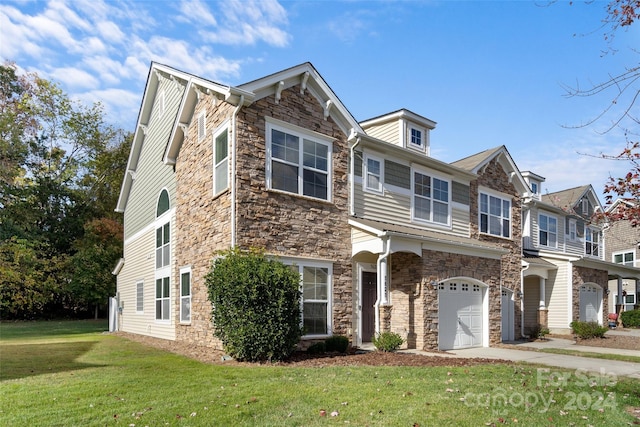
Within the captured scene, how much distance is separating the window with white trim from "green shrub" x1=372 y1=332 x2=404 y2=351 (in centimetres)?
441

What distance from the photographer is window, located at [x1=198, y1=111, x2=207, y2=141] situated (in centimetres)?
1373

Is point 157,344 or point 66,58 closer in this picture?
point 157,344

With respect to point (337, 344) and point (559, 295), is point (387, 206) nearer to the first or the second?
point (337, 344)

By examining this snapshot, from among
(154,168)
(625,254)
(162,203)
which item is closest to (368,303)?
A: (162,203)

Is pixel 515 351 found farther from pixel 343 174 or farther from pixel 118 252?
pixel 118 252

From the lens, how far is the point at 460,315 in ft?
48.4

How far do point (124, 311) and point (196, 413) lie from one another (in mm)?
17836

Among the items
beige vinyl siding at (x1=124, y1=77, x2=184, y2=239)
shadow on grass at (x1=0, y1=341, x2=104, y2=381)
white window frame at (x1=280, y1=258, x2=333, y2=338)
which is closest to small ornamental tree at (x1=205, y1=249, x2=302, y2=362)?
white window frame at (x1=280, y1=258, x2=333, y2=338)

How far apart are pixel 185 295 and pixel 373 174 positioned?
6786 millimetres

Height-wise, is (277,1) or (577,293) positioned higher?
(277,1)

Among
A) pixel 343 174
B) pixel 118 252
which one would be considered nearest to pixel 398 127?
pixel 343 174

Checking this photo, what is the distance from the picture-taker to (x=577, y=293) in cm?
2125

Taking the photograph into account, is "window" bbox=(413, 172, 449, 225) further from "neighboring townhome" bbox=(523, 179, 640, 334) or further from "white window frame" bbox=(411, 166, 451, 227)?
"neighboring townhome" bbox=(523, 179, 640, 334)

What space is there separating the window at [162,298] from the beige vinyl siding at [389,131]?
9388mm
